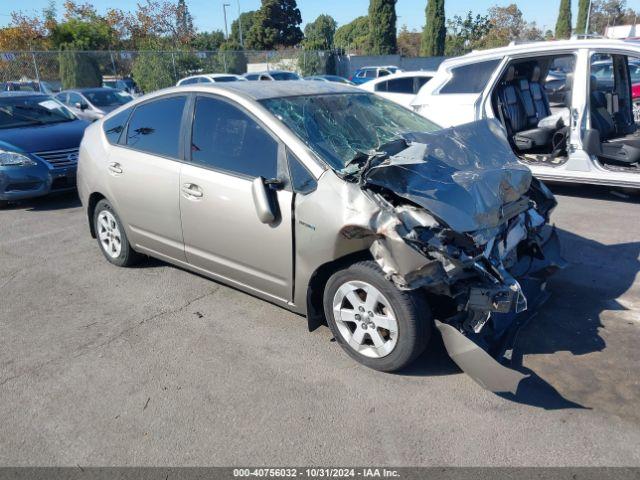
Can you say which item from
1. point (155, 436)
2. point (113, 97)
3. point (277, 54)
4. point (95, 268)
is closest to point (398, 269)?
point (155, 436)

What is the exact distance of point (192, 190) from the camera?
4055 mm

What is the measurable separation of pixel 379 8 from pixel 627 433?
4554 cm

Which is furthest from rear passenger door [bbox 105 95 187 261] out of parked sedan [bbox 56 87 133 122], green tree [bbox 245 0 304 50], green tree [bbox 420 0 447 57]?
green tree [bbox 245 0 304 50]

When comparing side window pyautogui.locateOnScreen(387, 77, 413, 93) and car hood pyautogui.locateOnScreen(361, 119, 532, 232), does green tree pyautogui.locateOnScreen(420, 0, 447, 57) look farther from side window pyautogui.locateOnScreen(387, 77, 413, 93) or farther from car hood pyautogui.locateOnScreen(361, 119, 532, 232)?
car hood pyautogui.locateOnScreen(361, 119, 532, 232)

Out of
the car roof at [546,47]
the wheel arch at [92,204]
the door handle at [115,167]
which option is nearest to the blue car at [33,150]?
the wheel arch at [92,204]

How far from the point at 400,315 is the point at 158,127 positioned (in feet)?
8.86

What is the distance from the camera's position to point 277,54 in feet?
105

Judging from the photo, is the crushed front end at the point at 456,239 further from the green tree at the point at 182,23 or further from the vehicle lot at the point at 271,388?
the green tree at the point at 182,23

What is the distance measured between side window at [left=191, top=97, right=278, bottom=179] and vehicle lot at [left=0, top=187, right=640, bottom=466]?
45.7 inches

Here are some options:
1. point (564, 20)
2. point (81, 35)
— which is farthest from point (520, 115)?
point (564, 20)

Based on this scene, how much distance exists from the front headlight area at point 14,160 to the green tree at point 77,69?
17.7 m

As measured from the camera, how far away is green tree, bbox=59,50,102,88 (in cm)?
2302

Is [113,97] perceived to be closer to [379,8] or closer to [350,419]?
[350,419]

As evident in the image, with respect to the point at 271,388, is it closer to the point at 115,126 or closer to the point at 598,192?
the point at 115,126
